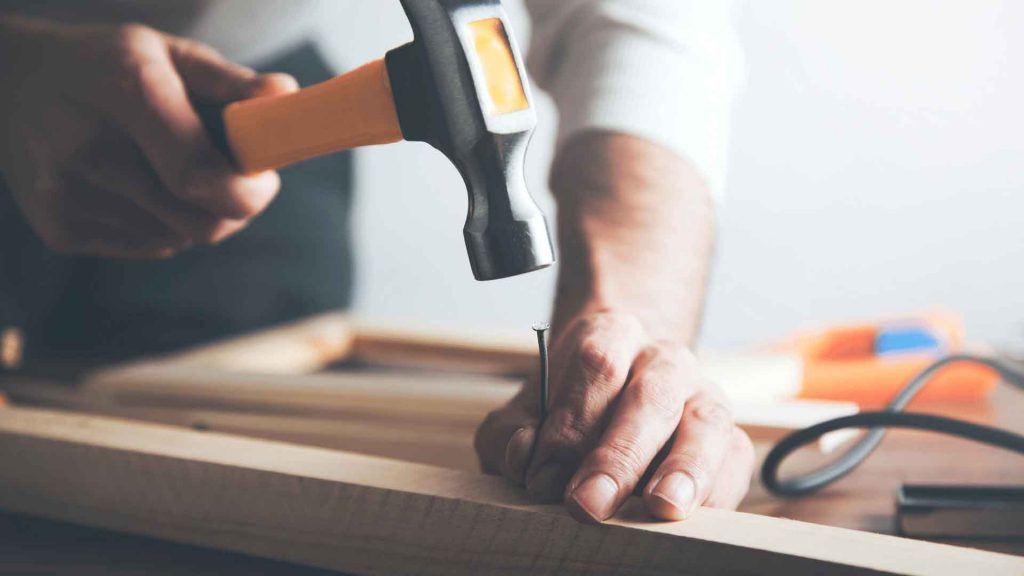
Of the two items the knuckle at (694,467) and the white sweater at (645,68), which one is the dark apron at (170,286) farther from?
the knuckle at (694,467)

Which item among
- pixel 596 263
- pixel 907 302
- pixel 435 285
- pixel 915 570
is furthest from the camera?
pixel 435 285

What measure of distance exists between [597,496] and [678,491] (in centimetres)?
4

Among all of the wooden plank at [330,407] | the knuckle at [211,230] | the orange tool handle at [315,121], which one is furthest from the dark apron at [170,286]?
the orange tool handle at [315,121]

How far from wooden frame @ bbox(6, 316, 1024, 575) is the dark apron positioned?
1.39 ft

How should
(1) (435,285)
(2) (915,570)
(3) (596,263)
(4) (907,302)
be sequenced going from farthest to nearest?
(1) (435,285) < (4) (907,302) < (3) (596,263) < (2) (915,570)

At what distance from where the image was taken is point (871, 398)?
80 cm

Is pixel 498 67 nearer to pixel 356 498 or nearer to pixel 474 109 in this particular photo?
pixel 474 109

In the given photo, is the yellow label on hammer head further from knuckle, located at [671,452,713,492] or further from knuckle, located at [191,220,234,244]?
knuckle, located at [191,220,234,244]

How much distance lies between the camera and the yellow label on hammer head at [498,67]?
1.33ft

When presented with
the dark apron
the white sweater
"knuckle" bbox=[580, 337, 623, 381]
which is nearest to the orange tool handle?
"knuckle" bbox=[580, 337, 623, 381]

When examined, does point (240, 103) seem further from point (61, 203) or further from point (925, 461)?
point (925, 461)

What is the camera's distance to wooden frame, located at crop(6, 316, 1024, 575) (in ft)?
1.24

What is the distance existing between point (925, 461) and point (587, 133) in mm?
354

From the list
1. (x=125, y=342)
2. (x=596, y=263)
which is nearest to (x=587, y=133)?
(x=596, y=263)
